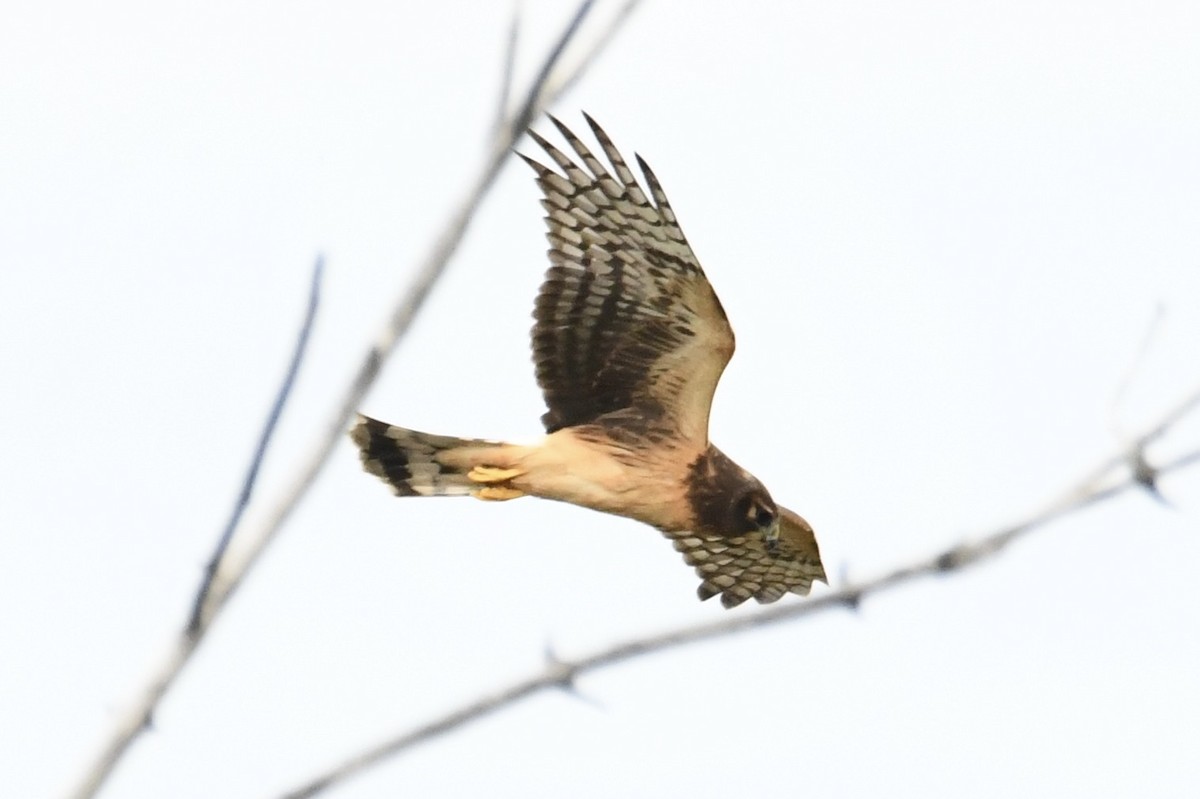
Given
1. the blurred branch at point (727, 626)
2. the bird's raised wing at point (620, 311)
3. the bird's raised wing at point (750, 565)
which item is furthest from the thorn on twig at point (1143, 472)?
the bird's raised wing at point (750, 565)

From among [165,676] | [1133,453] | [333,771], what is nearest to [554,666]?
[333,771]

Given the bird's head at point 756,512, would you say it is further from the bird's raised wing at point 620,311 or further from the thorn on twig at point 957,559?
the thorn on twig at point 957,559

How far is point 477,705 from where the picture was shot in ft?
6.04

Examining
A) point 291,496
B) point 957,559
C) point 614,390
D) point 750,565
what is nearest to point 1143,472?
point 957,559

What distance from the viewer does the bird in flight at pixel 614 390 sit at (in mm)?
6141

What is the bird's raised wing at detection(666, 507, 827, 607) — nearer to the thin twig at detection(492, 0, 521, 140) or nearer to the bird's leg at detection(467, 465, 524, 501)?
the bird's leg at detection(467, 465, 524, 501)

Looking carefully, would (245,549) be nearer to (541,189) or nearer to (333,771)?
(333,771)

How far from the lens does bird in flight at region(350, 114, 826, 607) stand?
6.14 metres

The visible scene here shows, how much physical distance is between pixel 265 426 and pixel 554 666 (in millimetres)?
417

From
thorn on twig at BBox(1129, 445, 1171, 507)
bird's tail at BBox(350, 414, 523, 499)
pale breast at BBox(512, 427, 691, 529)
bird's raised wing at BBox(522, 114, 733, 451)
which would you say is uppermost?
thorn on twig at BBox(1129, 445, 1171, 507)

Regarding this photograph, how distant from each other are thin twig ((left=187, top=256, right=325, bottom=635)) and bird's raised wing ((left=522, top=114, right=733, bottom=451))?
3.91 metres

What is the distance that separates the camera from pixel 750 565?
7.71 meters

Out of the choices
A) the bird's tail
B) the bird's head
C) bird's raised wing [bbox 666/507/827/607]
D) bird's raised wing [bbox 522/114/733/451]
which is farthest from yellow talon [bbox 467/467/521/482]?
bird's raised wing [bbox 666/507/827/607]

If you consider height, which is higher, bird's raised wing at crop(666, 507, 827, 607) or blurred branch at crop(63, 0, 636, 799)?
blurred branch at crop(63, 0, 636, 799)
